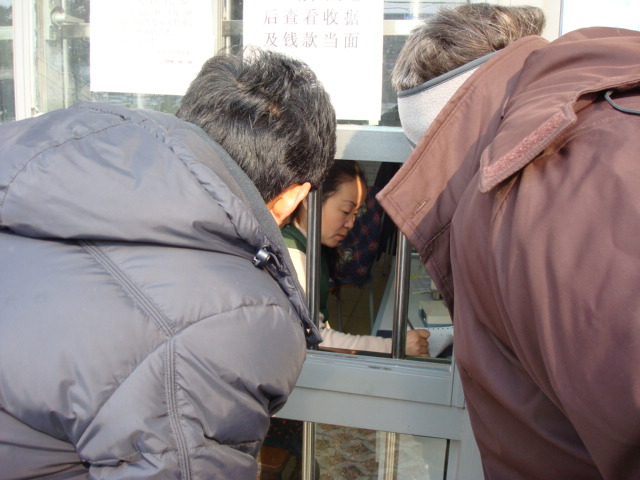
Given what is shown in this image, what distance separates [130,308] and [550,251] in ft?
1.85

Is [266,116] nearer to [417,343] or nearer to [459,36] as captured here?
[459,36]

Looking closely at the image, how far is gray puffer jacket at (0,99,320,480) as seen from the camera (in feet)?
2.72

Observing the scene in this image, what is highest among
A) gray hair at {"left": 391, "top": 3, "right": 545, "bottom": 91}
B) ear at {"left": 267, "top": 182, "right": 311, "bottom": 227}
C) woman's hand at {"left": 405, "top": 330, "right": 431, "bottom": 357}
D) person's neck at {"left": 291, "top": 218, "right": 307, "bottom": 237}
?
gray hair at {"left": 391, "top": 3, "right": 545, "bottom": 91}

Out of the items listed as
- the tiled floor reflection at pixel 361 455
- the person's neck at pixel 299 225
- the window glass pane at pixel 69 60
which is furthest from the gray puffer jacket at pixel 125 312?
the tiled floor reflection at pixel 361 455

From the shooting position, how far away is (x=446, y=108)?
1.13m

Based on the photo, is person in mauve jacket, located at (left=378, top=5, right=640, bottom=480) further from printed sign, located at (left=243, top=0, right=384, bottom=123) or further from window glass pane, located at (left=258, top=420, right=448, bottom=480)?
window glass pane, located at (left=258, top=420, right=448, bottom=480)

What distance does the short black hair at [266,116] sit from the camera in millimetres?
1208

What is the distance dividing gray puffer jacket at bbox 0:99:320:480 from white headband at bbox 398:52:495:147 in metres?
0.56

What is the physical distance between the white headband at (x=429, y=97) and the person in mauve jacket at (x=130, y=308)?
53 centimetres

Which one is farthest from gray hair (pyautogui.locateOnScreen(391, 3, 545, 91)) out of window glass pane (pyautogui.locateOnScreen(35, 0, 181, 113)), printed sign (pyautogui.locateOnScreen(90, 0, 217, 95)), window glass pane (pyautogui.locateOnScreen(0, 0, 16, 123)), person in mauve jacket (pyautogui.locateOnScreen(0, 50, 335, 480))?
window glass pane (pyautogui.locateOnScreen(0, 0, 16, 123))

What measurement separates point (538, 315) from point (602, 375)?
95mm

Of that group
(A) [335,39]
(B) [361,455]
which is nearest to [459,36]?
(A) [335,39]

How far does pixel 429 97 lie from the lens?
1.33 m

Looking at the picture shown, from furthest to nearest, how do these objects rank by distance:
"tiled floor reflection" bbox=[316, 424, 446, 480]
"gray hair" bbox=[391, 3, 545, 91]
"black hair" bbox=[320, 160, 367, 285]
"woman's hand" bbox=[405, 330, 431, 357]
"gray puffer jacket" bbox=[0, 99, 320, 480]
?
1. "black hair" bbox=[320, 160, 367, 285]
2. "tiled floor reflection" bbox=[316, 424, 446, 480]
3. "woman's hand" bbox=[405, 330, 431, 357]
4. "gray hair" bbox=[391, 3, 545, 91]
5. "gray puffer jacket" bbox=[0, 99, 320, 480]
